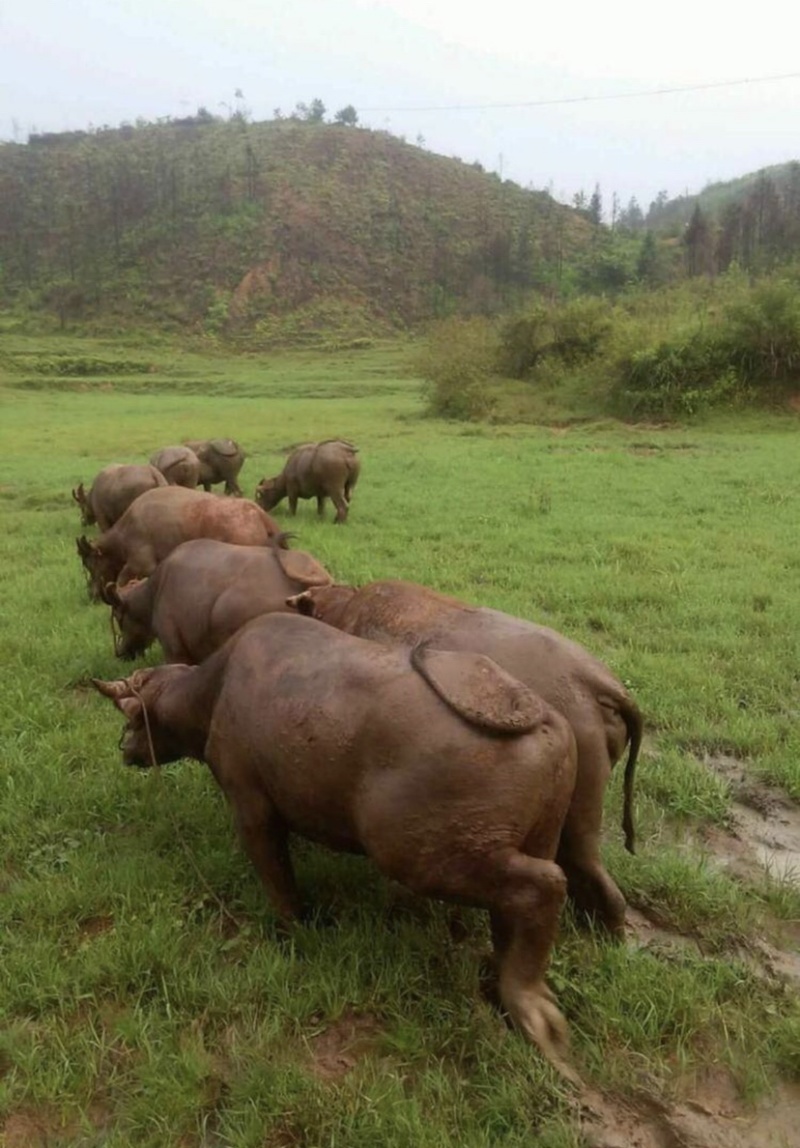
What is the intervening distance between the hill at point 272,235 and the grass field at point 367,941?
56703 millimetres

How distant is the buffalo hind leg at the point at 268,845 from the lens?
3.51 metres

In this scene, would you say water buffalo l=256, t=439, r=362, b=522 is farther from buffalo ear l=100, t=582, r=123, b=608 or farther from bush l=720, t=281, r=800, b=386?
bush l=720, t=281, r=800, b=386

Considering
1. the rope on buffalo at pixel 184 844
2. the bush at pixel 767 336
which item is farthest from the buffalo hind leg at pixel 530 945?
the bush at pixel 767 336

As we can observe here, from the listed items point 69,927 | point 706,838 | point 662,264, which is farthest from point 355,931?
point 662,264

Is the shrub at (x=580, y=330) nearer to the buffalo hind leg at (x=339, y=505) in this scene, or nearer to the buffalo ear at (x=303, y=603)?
the buffalo hind leg at (x=339, y=505)

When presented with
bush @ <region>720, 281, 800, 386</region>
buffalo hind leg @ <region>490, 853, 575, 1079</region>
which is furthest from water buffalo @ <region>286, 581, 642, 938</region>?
bush @ <region>720, 281, 800, 386</region>

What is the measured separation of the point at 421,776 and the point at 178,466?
954 cm

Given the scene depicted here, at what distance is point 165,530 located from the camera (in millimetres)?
7367

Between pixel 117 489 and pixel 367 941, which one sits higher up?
pixel 117 489

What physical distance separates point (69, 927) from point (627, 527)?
8.41 metres

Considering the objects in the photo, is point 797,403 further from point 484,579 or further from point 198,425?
point 484,579

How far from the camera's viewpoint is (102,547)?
756 centimetres

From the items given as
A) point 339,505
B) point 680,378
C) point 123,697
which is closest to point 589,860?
point 123,697

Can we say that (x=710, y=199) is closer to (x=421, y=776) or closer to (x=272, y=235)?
(x=272, y=235)
